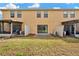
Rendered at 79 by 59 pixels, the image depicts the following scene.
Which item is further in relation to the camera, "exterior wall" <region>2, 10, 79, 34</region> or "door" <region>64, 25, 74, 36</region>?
"door" <region>64, 25, 74, 36</region>

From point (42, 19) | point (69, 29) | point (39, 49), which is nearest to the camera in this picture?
point (39, 49)

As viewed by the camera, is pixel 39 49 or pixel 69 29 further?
pixel 69 29

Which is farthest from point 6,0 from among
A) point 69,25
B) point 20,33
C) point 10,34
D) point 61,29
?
point 69,25

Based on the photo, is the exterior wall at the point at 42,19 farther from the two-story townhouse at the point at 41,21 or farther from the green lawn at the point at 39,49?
the green lawn at the point at 39,49

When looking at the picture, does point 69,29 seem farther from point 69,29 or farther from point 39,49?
point 39,49

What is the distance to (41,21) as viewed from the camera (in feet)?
50.2

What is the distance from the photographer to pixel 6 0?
700 cm

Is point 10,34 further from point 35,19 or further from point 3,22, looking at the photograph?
point 35,19

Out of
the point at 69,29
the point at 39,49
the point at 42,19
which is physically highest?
the point at 42,19

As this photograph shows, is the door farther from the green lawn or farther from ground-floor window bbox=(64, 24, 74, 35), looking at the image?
the green lawn

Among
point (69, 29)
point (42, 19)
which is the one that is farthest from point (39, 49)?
point (42, 19)

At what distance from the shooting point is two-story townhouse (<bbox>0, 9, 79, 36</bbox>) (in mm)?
13430

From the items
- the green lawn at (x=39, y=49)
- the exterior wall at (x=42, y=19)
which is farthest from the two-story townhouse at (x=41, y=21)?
the green lawn at (x=39, y=49)

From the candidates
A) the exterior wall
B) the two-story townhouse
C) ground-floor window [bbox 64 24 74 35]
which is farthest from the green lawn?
ground-floor window [bbox 64 24 74 35]
